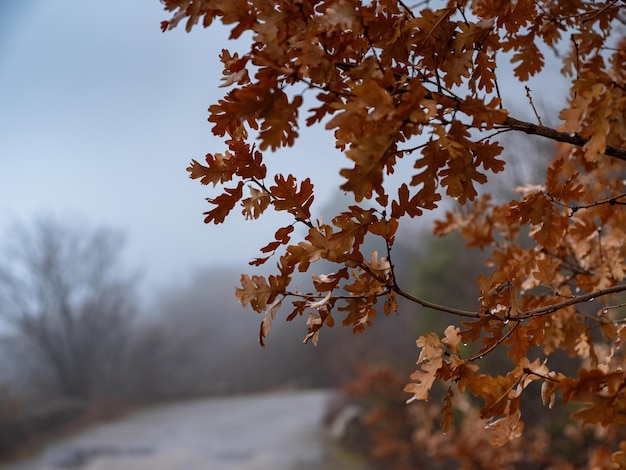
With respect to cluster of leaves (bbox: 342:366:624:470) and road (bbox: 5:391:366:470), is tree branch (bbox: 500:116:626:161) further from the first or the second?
road (bbox: 5:391:366:470)

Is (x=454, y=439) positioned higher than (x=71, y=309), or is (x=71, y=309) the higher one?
(x=71, y=309)

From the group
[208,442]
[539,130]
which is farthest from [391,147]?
[208,442]

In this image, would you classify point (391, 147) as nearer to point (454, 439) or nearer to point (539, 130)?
point (539, 130)

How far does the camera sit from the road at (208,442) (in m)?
5.76

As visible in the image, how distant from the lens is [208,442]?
6.69 metres

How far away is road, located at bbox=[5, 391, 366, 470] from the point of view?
5.76 m

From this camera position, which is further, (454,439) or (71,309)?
(71,309)

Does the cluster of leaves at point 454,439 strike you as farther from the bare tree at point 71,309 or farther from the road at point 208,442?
the bare tree at point 71,309

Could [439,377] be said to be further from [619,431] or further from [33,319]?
[33,319]

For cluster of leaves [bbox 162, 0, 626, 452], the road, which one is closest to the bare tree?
the road

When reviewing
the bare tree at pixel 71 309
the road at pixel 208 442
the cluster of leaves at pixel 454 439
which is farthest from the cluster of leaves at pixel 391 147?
the bare tree at pixel 71 309

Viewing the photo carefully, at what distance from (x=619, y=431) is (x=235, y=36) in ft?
8.41

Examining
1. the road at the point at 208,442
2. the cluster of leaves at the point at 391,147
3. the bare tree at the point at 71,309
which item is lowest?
the cluster of leaves at the point at 391,147

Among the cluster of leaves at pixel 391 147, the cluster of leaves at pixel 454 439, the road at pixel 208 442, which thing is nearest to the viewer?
the cluster of leaves at pixel 391 147
